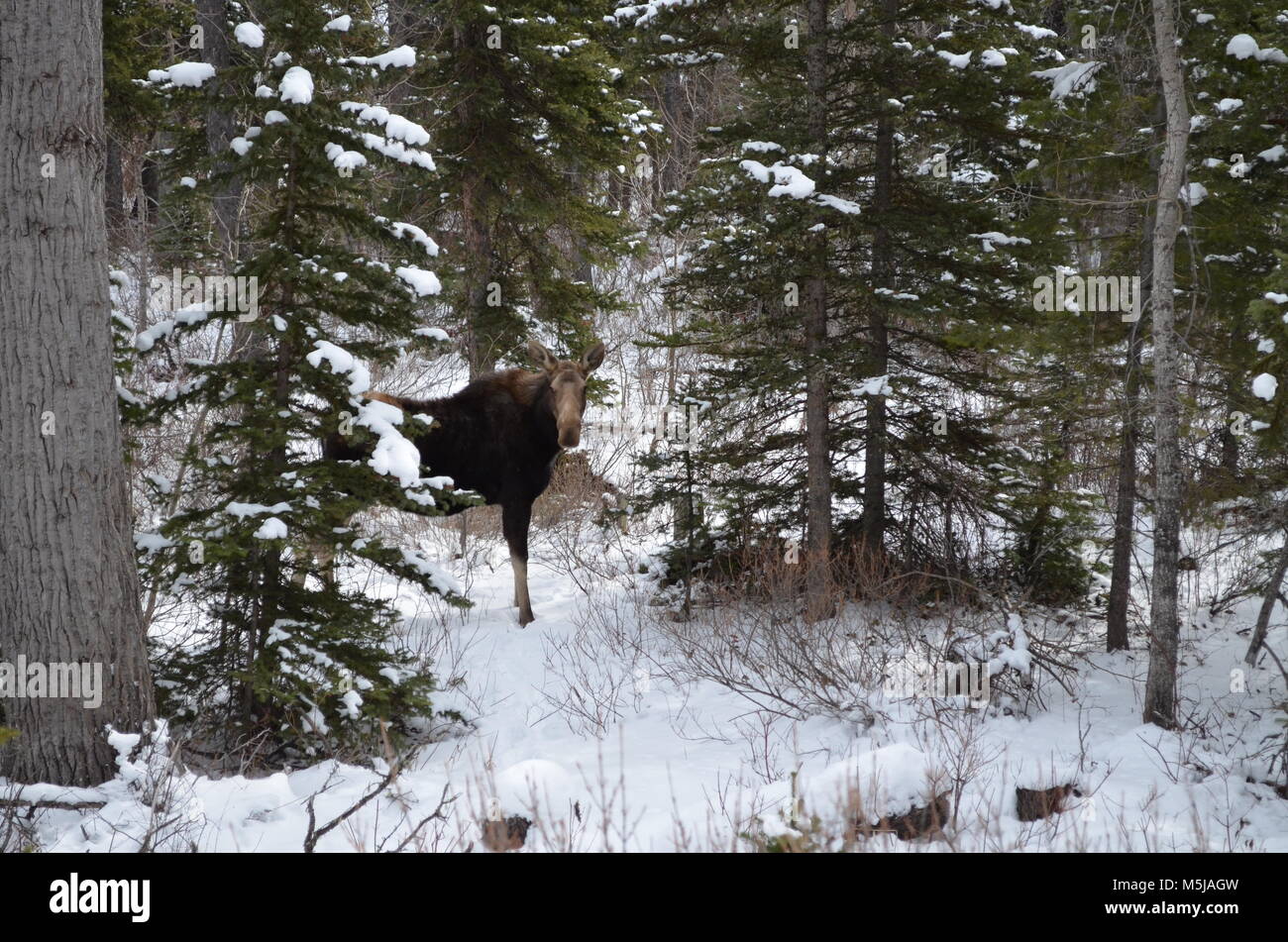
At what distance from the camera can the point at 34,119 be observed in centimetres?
547

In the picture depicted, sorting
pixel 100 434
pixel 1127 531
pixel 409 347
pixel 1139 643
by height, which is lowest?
pixel 1139 643

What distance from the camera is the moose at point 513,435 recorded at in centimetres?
1005

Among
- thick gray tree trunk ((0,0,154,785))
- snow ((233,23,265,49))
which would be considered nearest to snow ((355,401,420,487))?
thick gray tree trunk ((0,0,154,785))

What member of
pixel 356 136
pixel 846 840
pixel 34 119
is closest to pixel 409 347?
pixel 356 136

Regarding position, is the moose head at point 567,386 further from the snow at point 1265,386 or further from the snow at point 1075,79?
the snow at point 1265,386

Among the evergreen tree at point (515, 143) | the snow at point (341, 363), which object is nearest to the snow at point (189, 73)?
the snow at point (341, 363)

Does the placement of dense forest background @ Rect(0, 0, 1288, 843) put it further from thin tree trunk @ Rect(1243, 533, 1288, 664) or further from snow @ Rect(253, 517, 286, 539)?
thin tree trunk @ Rect(1243, 533, 1288, 664)

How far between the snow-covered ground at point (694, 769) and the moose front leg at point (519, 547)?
199mm

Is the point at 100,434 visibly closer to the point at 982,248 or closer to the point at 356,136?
the point at 356,136

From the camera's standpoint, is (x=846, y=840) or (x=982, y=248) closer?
(x=846, y=840)

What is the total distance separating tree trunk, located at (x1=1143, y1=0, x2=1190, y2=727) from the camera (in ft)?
22.1

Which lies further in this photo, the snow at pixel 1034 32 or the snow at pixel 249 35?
the snow at pixel 1034 32
